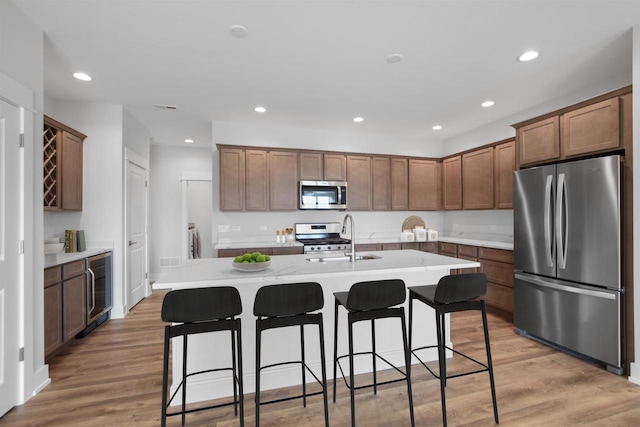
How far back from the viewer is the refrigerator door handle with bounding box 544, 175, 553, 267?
9.55 ft

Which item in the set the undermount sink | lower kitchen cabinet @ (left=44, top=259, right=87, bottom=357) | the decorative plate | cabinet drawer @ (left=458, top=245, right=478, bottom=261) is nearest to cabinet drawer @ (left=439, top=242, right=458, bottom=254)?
cabinet drawer @ (left=458, top=245, right=478, bottom=261)

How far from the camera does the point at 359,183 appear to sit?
517 centimetres

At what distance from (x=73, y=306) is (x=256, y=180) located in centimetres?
262

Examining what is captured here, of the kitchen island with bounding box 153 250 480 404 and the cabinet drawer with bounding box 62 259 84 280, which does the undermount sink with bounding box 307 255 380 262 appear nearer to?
the kitchen island with bounding box 153 250 480 404

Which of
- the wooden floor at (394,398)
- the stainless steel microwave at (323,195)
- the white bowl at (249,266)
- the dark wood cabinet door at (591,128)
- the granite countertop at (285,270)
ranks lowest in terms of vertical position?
the wooden floor at (394,398)

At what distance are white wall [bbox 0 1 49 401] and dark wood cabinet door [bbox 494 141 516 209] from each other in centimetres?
504

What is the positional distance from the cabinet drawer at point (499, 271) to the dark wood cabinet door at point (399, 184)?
66.0 inches

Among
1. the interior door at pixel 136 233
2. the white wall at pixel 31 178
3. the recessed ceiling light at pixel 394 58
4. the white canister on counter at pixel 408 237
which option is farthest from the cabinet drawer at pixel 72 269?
the white canister on counter at pixel 408 237

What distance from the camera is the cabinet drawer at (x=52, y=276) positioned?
8.29ft

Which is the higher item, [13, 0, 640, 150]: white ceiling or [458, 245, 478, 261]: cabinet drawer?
[13, 0, 640, 150]: white ceiling

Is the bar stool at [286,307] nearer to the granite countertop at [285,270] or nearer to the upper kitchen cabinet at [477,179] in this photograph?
the granite countertop at [285,270]

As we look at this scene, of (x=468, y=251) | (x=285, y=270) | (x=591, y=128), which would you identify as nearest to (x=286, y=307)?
(x=285, y=270)

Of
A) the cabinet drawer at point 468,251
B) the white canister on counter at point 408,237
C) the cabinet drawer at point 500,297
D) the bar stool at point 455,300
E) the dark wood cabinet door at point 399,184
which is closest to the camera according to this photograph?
the bar stool at point 455,300

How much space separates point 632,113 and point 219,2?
3218 millimetres
